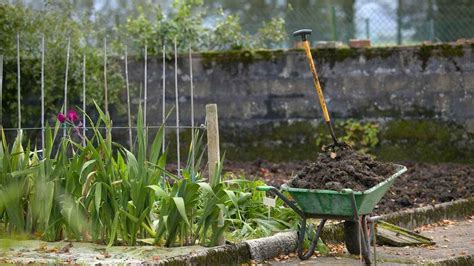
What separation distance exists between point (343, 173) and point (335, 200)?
0.82 ft

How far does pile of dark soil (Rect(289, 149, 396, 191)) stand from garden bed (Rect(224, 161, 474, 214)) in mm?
1656

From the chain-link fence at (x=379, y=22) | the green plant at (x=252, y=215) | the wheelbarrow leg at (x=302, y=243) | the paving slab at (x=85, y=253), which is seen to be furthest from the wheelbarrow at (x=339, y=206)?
the chain-link fence at (x=379, y=22)

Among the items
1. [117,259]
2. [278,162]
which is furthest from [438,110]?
[117,259]

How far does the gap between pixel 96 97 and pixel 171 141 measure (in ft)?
3.69

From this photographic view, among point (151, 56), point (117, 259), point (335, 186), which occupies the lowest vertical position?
point (117, 259)

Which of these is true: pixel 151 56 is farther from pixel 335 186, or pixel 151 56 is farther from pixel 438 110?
pixel 335 186

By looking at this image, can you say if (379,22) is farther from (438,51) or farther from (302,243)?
(302,243)

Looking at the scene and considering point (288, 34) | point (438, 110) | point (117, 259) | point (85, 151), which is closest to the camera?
point (117, 259)

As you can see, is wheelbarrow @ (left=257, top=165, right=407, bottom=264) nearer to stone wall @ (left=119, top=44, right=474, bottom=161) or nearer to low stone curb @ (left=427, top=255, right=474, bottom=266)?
low stone curb @ (left=427, top=255, right=474, bottom=266)

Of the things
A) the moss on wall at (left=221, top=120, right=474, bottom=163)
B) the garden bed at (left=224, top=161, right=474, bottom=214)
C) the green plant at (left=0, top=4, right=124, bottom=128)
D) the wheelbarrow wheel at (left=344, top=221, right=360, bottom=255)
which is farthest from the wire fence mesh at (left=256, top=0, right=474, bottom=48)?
the wheelbarrow wheel at (left=344, top=221, right=360, bottom=255)

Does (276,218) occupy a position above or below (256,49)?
below

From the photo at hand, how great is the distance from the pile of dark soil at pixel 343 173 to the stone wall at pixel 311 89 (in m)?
4.54

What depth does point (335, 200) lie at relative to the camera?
6.66m

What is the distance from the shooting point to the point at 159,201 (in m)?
7.30
